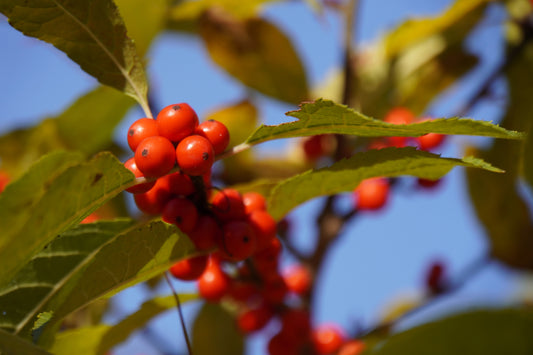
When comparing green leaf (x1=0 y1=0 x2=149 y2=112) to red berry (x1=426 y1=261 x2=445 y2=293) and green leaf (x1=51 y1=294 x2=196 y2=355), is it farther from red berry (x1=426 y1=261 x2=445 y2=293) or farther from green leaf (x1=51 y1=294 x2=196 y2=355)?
red berry (x1=426 y1=261 x2=445 y2=293)

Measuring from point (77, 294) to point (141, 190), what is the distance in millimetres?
191

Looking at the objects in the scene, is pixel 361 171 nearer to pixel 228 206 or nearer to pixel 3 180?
pixel 228 206

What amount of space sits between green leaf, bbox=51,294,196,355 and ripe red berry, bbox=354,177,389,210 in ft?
2.30

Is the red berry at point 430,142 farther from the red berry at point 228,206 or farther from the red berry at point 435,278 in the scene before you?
the red berry at point 228,206

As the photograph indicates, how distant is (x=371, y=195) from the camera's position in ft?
5.14

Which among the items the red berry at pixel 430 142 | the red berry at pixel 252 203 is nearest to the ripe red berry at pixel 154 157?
the red berry at pixel 252 203

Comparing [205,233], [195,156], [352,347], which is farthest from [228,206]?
[352,347]

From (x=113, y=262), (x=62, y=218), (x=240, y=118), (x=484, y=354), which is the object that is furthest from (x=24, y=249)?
(x=240, y=118)

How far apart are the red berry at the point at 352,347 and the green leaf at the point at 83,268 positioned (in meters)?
0.77

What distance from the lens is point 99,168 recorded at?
657 mm

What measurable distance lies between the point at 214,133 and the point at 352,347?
89cm

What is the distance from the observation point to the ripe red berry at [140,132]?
778 millimetres

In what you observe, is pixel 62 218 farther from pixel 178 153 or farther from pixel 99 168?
pixel 178 153

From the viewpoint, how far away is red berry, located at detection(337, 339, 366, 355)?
140cm
